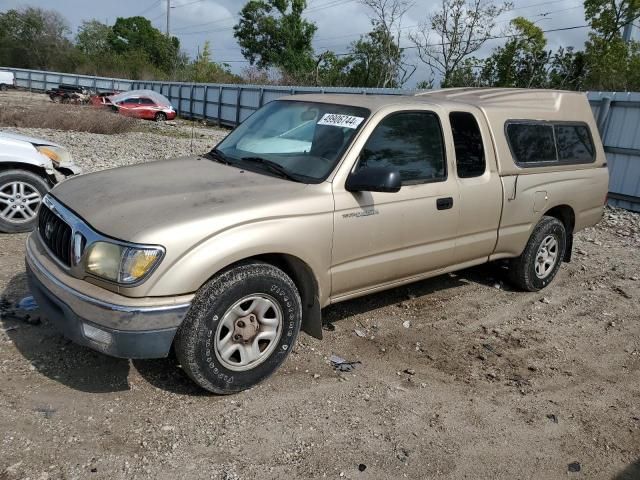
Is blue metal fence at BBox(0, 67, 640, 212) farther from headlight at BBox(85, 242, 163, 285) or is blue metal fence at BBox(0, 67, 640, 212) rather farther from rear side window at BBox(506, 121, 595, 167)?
headlight at BBox(85, 242, 163, 285)

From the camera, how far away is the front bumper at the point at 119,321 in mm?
2742

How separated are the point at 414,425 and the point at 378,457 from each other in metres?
0.40

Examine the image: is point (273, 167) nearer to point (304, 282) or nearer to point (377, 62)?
point (304, 282)

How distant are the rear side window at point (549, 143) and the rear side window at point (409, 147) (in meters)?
0.96

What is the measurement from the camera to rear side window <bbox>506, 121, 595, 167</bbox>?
15.7 feet

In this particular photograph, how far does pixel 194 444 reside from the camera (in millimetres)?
2822

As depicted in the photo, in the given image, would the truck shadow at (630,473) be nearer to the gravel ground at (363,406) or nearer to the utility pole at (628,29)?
the gravel ground at (363,406)

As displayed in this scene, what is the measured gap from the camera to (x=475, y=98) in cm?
487

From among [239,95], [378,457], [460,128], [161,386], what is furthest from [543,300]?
[239,95]

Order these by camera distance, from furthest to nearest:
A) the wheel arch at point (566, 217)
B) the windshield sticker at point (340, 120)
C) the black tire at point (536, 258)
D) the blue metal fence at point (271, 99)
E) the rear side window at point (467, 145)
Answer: the blue metal fence at point (271, 99), the wheel arch at point (566, 217), the black tire at point (536, 258), the rear side window at point (467, 145), the windshield sticker at point (340, 120)

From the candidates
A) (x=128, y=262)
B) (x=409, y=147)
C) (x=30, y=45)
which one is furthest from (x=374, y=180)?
(x=30, y=45)

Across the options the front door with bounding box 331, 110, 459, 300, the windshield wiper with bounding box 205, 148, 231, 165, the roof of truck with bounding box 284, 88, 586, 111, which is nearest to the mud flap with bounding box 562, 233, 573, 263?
the roof of truck with bounding box 284, 88, 586, 111

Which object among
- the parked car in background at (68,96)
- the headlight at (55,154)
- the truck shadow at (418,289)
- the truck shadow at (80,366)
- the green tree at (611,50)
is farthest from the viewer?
the parked car in background at (68,96)

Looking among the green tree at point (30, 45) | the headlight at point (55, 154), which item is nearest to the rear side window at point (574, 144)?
the headlight at point (55, 154)
